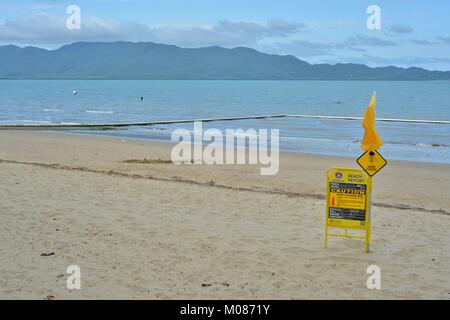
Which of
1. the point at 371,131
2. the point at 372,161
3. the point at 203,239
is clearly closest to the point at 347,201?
the point at 372,161

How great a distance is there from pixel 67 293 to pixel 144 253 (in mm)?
1548

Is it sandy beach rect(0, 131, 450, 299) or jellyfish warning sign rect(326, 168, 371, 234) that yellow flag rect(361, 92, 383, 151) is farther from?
sandy beach rect(0, 131, 450, 299)

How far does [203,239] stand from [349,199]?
2.06m

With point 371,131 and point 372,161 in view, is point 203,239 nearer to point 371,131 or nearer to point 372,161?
point 372,161

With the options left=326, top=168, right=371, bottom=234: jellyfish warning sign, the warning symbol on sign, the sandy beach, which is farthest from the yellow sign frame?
the sandy beach

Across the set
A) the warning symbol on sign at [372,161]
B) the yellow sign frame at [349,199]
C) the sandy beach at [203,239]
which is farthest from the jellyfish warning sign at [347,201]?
the sandy beach at [203,239]

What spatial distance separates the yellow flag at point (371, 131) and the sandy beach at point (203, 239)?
143cm

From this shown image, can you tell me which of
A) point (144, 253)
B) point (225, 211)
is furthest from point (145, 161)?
point (144, 253)

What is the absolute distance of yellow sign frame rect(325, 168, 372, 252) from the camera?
7338 millimetres

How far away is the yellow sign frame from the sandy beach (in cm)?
38

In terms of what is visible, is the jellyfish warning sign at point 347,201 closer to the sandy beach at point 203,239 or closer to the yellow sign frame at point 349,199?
the yellow sign frame at point 349,199

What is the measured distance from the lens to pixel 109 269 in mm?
6562
